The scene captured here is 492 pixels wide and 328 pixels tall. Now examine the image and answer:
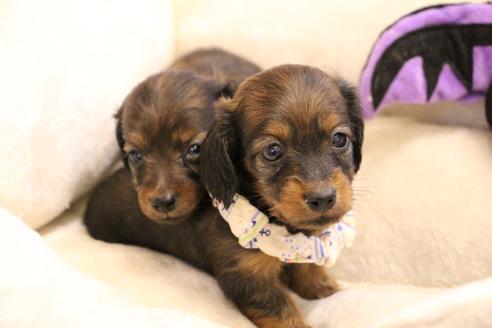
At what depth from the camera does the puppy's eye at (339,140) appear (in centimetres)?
200

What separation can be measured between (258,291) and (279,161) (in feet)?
1.77

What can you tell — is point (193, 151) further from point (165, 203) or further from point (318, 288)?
point (318, 288)

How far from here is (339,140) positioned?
202 centimetres

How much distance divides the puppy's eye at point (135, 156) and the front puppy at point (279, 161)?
347mm

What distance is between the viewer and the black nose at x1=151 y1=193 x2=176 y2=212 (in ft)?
7.14

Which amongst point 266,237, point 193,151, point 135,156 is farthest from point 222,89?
point 266,237

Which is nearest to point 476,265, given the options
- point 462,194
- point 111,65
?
point 462,194

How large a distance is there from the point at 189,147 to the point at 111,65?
32.4 inches

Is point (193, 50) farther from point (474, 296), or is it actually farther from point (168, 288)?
point (474, 296)

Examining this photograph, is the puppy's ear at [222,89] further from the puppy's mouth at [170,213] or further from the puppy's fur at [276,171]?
the puppy's mouth at [170,213]

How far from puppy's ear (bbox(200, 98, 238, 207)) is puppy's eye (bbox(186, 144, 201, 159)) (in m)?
0.16

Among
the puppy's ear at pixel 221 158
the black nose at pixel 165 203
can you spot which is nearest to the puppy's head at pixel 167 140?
the black nose at pixel 165 203

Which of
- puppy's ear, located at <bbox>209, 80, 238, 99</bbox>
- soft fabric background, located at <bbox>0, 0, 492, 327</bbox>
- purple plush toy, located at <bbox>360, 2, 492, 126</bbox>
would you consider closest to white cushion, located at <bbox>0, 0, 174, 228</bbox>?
soft fabric background, located at <bbox>0, 0, 492, 327</bbox>

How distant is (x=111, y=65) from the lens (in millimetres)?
2898
